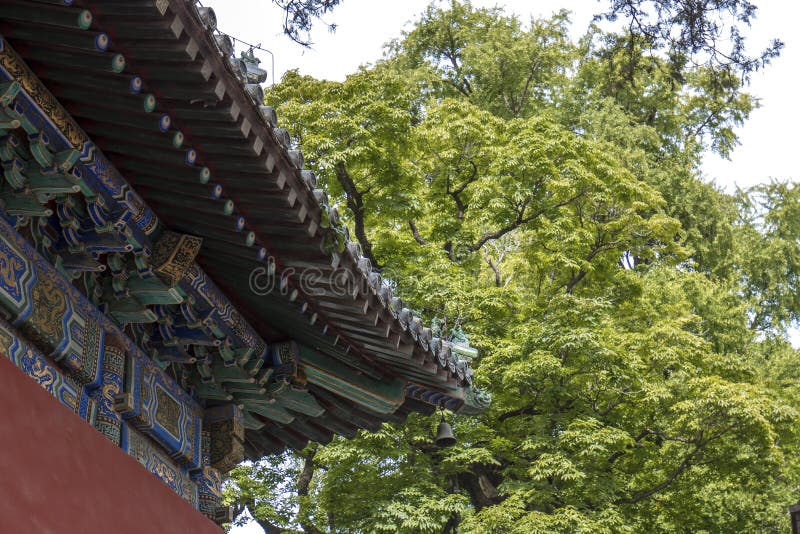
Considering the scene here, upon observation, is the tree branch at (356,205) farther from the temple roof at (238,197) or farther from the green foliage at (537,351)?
the temple roof at (238,197)

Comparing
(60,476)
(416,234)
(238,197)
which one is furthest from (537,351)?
(60,476)

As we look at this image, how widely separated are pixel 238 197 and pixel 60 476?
1669 millimetres

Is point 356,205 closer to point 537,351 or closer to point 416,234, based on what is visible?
point 416,234

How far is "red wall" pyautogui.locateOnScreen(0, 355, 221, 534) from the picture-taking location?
144 inches

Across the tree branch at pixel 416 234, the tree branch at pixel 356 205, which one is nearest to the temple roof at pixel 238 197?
the tree branch at pixel 356 205

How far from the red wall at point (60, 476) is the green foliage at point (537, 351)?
10381 mm

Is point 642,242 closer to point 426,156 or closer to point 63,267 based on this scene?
point 426,156

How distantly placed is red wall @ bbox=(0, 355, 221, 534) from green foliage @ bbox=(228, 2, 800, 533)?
10.4m

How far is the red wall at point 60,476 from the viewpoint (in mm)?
3654

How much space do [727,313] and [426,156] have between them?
7.92 metres

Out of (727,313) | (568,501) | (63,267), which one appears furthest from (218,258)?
(727,313)

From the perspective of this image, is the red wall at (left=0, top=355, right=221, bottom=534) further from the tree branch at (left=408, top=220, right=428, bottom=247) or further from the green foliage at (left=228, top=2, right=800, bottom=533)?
the tree branch at (left=408, top=220, right=428, bottom=247)

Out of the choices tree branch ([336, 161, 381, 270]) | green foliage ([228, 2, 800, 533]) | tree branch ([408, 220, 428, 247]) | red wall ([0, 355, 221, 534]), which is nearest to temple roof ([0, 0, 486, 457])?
red wall ([0, 355, 221, 534])

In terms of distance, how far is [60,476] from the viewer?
3.99 meters
